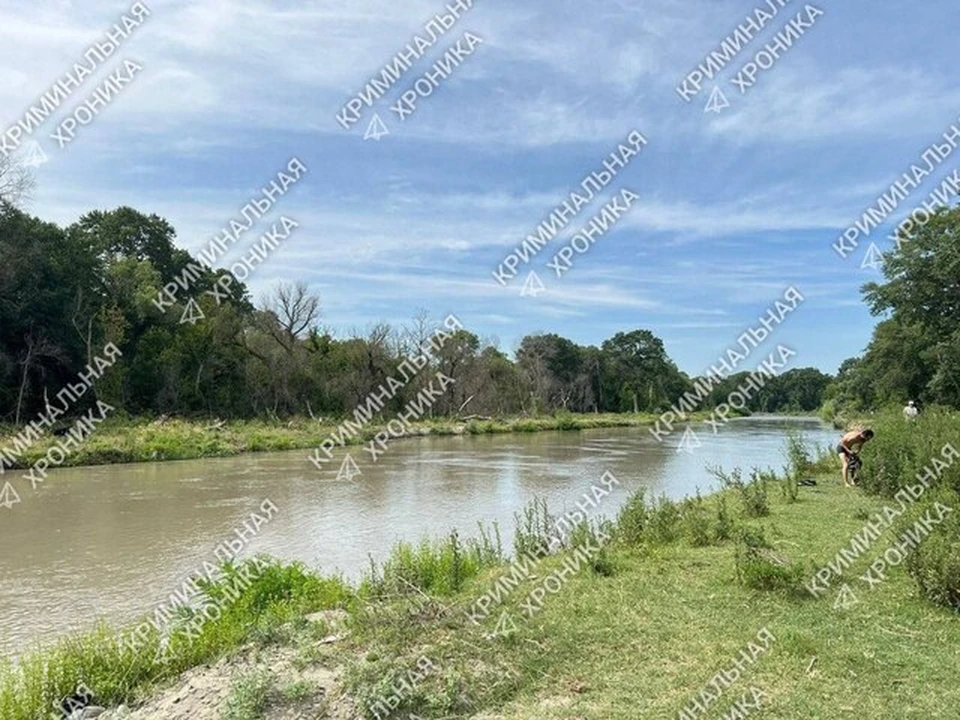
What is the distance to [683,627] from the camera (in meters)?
4.84

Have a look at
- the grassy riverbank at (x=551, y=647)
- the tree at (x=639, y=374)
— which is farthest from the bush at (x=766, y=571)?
the tree at (x=639, y=374)

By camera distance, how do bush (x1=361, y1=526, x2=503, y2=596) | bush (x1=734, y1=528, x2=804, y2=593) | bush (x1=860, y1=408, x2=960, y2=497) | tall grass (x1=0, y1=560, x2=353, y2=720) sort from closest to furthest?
tall grass (x1=0, y1=560, x2=353, y2=720), bush (x1=734, y1=528, x2=804, y2=593), bush (x1=361, y1=526, x2=503, y2=596), bush (x1=860, y1=408, x2=960, y2=497)

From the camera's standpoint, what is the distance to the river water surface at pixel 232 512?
816 centimetres

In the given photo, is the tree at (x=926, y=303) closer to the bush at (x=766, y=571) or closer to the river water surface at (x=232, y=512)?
the river water surface at (x=232, y=512)

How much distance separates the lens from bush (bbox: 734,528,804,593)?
5.52 meters

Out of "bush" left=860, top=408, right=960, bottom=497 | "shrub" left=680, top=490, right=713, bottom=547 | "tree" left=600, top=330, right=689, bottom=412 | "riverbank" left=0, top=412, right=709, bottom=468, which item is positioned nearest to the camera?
"shrub" left=680, top=490, right=713, bottom=547

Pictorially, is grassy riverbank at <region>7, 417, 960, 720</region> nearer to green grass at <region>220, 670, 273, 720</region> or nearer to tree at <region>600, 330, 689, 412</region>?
green grass at <region>220, 670, 273, 720</region>

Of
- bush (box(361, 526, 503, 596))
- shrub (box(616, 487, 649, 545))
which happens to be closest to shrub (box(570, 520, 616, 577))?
shrub (box(616, 487, 649, 545))

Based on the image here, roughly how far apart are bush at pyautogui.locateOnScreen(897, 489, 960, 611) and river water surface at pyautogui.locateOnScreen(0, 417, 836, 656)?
5.06m

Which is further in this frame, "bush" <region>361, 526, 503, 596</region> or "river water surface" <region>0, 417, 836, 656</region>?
"river water surface" <region>0, 417, 836, 656</region>

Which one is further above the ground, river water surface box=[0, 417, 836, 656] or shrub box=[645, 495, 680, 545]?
shrub box=[645, 495, 680, 545]

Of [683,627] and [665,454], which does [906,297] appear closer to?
[665,454]

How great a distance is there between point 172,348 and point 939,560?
36.9 meters

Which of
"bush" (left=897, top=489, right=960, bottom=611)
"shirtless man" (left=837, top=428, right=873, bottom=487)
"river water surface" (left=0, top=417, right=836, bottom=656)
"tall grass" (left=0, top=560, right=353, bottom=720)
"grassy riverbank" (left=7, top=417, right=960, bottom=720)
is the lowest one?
"river water surface" (left=0, top=417, right=836, bottom=656)
